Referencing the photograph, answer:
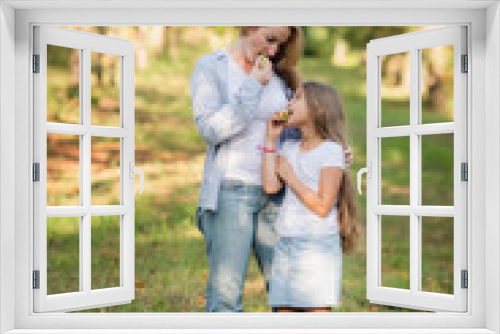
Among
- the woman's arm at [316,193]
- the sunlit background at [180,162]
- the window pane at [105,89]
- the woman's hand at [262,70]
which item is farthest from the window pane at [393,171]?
the window pane at [105,89]

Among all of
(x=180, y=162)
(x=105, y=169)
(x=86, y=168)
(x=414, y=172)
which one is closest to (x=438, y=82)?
(x=414, y=172)

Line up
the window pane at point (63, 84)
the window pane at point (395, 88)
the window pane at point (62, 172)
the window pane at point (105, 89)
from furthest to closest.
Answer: the window pane at point (105, 89) → the window pane at point (62, 172) → the window pane at point (395, 88) → the window pane at point (63, 84)

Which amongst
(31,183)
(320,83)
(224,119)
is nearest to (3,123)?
(31,183)

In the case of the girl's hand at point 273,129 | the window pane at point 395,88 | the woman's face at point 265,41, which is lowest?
the girl's hand at point 273,129

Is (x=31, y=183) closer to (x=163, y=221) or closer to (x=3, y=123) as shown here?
(x=3, y=123)

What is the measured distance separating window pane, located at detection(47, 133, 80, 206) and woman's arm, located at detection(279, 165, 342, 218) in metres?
1.47

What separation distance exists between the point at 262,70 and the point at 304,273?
124 centimetres

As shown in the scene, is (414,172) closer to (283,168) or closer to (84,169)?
(283,168)

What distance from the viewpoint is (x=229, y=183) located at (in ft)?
10.6

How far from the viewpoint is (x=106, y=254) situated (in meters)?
4.71

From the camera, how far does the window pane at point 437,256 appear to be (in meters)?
4.33

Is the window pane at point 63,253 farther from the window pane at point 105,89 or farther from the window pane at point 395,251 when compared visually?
the window pane at point 395,251

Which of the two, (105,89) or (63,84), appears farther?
(105,89)

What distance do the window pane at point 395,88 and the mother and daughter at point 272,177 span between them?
1.65 ft
